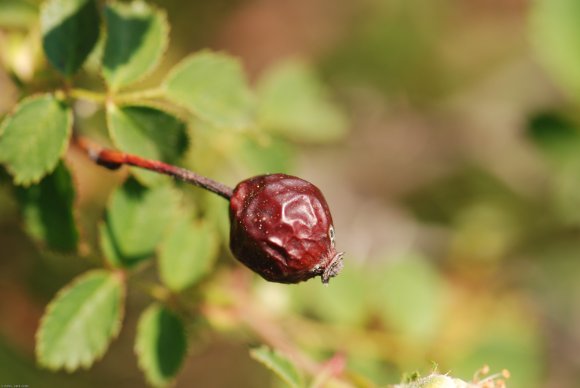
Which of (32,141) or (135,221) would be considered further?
(135,221)

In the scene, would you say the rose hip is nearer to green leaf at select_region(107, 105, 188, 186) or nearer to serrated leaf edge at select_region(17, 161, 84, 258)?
green leaf at select_region(107, 105, 188, 186)

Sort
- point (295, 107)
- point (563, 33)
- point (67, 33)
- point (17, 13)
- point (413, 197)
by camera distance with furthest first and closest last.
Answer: point (413, 197) < point (563, 33) < point (295, 107) < point (17, 13) < point (67, 33)

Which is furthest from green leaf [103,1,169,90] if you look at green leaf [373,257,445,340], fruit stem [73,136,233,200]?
green leaf [373,257,445,340]

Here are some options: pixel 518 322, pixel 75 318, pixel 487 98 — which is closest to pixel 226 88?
pixel 75 318

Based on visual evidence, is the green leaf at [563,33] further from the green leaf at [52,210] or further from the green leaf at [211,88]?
the green leaf at [52,210]

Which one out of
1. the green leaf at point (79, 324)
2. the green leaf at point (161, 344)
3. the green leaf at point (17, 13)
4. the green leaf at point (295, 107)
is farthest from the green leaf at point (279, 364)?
the green leaf at point (17, 13)

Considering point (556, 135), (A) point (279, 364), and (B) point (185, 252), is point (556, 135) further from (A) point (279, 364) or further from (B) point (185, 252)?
(A) point (279, 364)

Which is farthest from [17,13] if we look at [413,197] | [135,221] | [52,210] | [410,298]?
[413,197]
